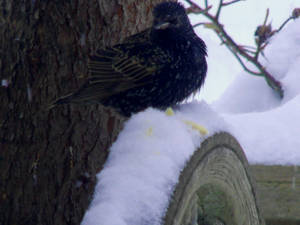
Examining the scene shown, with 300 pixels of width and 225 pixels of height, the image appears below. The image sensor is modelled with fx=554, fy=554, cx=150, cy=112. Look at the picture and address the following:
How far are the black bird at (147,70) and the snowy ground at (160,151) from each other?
0.15 metres

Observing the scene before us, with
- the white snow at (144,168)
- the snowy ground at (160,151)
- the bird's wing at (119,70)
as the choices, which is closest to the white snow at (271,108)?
the snowy ground at (160,151)

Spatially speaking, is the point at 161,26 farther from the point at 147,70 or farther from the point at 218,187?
the point at 218,187

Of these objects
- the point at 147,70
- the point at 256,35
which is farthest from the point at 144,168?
the point at 256,35

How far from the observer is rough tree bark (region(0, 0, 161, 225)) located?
8.78 ft

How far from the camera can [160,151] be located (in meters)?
1.96

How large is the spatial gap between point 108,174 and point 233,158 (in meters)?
0.66

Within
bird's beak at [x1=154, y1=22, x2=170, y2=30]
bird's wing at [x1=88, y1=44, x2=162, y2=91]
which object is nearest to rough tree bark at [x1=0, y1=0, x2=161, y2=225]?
bird's wing at [x1=88, y1=44, x2=162, y2=91]

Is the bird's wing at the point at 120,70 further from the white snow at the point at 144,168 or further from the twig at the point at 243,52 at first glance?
the twig at the point at 243,52

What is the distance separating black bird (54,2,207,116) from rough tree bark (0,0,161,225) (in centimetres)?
17

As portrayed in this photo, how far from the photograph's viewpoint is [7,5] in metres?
2.69

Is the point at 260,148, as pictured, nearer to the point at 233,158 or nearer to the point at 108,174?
the point at 233,158

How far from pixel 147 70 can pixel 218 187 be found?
0.67 metres

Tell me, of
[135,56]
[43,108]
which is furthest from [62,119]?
[135,56]

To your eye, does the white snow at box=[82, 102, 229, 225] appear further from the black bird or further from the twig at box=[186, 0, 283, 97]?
the twig at box=[186, 0, 283, 97]
